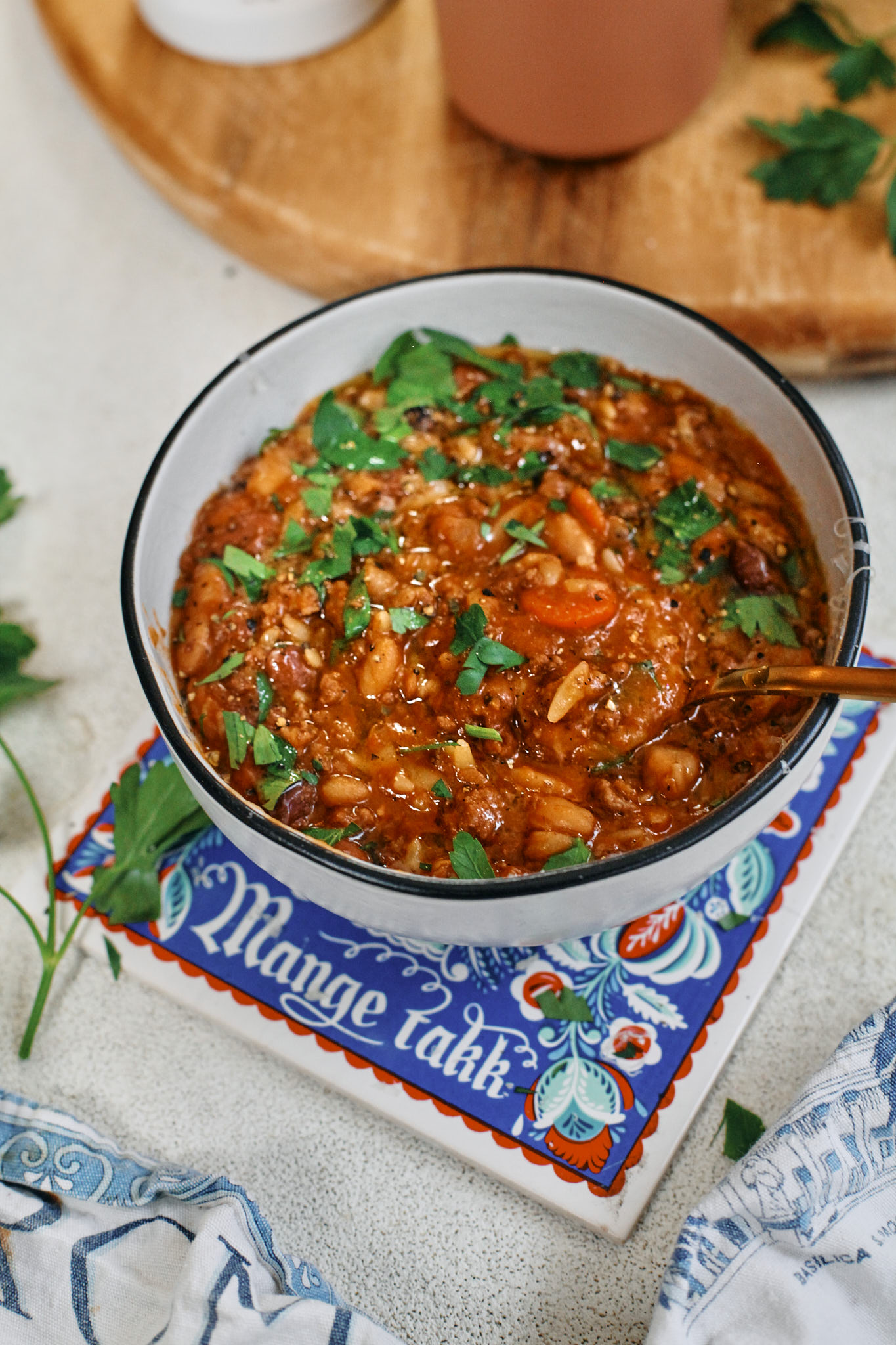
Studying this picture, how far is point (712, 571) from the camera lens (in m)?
1.80

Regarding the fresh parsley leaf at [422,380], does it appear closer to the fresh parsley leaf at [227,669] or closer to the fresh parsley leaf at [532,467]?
the fresh parsley leaf at [532,467]

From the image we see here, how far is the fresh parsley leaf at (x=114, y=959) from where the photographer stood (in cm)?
184

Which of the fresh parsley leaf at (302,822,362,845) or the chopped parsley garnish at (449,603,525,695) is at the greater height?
the chopped parsley garnish at (449,603,525,695)

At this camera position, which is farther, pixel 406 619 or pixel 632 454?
pixel 632 454

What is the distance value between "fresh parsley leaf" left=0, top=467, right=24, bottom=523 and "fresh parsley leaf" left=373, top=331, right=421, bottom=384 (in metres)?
0.91

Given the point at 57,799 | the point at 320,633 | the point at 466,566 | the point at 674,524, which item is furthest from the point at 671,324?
the point at 57,799

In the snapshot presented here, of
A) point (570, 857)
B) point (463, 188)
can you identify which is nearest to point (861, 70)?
point (463, 188)

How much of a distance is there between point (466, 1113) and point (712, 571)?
0.89 meters

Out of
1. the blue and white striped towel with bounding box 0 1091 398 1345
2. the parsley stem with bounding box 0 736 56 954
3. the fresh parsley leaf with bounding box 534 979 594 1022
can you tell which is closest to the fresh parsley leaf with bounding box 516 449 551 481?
the fresh parsley leaf with bounding box 534 979 594 1022

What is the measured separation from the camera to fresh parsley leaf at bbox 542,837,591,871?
1500 mm

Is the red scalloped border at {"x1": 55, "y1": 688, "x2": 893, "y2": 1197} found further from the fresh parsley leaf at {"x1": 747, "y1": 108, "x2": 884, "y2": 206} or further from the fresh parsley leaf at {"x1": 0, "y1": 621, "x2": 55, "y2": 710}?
the fresh parsley leaf at {"x1": 747, "y1": 108, "x2": 884, "y2": 206}

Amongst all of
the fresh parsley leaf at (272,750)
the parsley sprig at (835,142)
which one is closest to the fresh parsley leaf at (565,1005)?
the fresh parsley leaf at (272,750)

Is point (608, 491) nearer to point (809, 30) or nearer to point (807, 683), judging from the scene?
point (807, 683)

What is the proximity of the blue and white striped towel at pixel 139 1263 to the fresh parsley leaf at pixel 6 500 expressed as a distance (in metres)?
1.32
